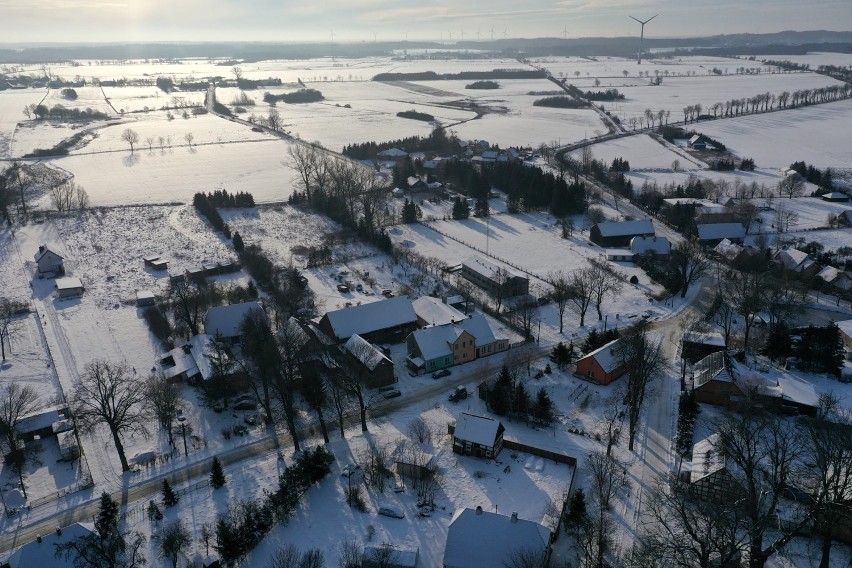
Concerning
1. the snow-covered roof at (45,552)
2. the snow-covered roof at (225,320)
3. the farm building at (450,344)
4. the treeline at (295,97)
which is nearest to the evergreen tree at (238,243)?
the snow-covered roof at (225,320)

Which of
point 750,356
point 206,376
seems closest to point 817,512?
point 750,356

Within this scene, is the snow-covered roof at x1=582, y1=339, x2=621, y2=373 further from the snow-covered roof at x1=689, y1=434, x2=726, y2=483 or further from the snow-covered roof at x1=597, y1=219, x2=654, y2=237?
the snow-covered roof at x1=597, y1=219, x2=654, y2=237

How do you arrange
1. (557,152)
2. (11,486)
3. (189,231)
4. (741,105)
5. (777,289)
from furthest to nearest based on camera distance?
(741,105)
(557,152)
(189,231)
(777,289)
(11,486)

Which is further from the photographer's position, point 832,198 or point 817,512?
point 832,198

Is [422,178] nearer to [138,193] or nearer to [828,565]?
[138,193]

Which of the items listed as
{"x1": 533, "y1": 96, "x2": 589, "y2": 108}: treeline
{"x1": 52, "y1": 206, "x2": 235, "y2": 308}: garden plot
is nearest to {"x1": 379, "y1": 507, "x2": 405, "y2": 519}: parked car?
{"x1": 52, "y1": 206, "x2": 235, "y2": 308}: garden plot

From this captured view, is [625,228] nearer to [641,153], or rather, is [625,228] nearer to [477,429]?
[477,429]
